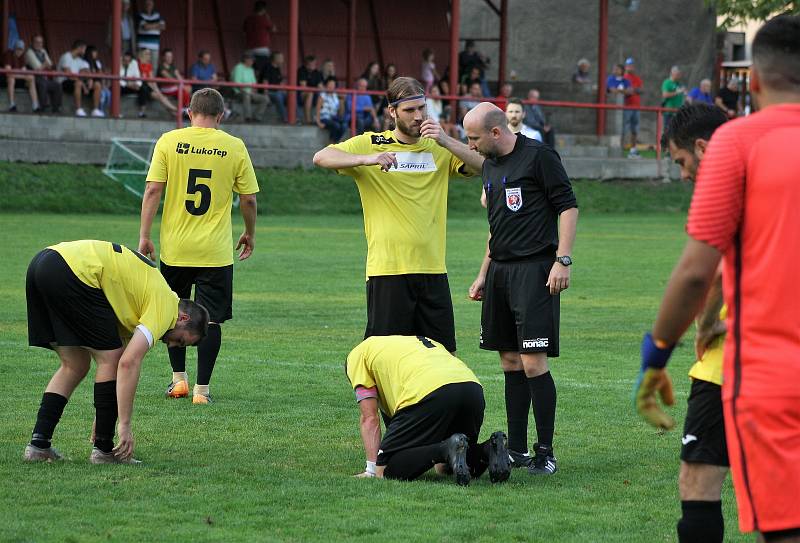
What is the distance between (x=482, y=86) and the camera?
118 ft

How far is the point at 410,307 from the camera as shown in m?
8.09

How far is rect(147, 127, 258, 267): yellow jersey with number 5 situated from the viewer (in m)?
9.67

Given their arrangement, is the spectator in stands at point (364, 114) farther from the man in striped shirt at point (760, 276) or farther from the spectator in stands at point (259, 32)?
the man in striped shirt at point (760, 276)

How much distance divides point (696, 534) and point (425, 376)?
2328mm

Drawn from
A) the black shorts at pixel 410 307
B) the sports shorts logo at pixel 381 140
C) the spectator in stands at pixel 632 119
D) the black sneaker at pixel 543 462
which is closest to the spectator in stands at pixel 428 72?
the spectator in stands at pixel 632 119

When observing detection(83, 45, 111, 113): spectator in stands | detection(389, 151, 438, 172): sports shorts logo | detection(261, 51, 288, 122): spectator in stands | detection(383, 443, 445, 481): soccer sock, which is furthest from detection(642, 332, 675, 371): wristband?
detection(261, 51, 288, 122): spectator in stands

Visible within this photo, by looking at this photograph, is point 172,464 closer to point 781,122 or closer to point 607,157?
point 781,122

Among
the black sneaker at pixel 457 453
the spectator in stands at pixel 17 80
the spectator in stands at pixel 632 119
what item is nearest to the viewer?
the black sneaker at pixel 457 453

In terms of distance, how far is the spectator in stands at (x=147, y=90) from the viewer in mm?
28469

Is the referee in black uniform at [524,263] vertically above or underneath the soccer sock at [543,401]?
above

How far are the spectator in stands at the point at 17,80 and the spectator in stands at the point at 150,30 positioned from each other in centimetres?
274

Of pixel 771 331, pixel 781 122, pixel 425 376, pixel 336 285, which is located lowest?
pixel 336 285

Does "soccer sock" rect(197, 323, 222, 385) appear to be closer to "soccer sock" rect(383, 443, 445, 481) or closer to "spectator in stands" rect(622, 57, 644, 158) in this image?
"soccer sock" rect(383, 443, 445, 481)

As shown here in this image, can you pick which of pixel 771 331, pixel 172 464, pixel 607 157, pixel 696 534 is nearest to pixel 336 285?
pixel 172 464
